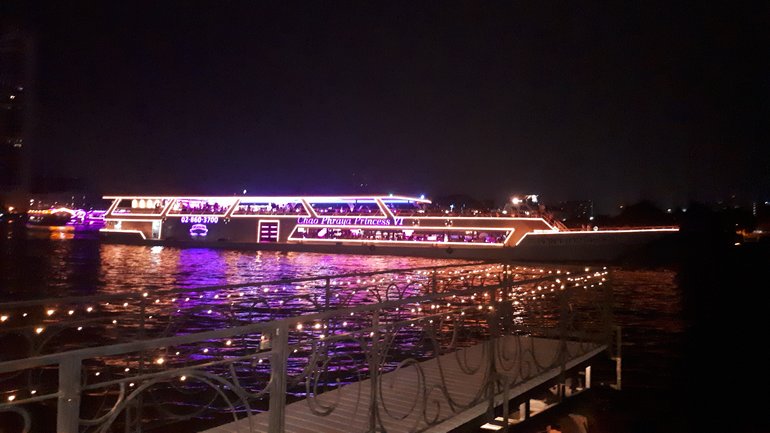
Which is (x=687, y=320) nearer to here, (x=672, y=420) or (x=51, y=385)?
(x=672, y=420)

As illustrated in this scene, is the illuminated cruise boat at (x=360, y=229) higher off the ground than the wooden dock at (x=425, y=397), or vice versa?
the illuminated cruise boat at (x=360, y=229)

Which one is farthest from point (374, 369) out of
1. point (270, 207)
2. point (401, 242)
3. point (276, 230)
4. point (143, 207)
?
point (143, 207)

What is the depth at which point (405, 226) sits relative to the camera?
46312mm

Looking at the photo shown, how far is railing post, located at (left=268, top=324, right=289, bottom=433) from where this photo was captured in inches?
135

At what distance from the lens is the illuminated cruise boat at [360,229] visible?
40.7m

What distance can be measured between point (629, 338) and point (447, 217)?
32.2 meters

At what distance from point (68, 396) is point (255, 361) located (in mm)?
3402

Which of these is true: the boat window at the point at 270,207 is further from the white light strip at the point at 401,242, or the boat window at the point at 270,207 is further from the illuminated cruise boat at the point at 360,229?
the white light strip at the point at 401,242

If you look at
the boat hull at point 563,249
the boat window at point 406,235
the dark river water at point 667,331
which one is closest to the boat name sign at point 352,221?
the boat window at point 406,235

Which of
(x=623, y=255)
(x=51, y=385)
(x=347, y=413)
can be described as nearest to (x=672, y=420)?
(x=347, y=413)

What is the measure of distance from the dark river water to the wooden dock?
146 centimetres

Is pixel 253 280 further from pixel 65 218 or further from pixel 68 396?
pixel 65 218

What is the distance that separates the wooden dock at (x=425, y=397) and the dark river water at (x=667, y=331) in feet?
4.79

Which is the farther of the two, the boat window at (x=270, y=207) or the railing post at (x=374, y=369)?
the boat window at (x=270, y=207)
